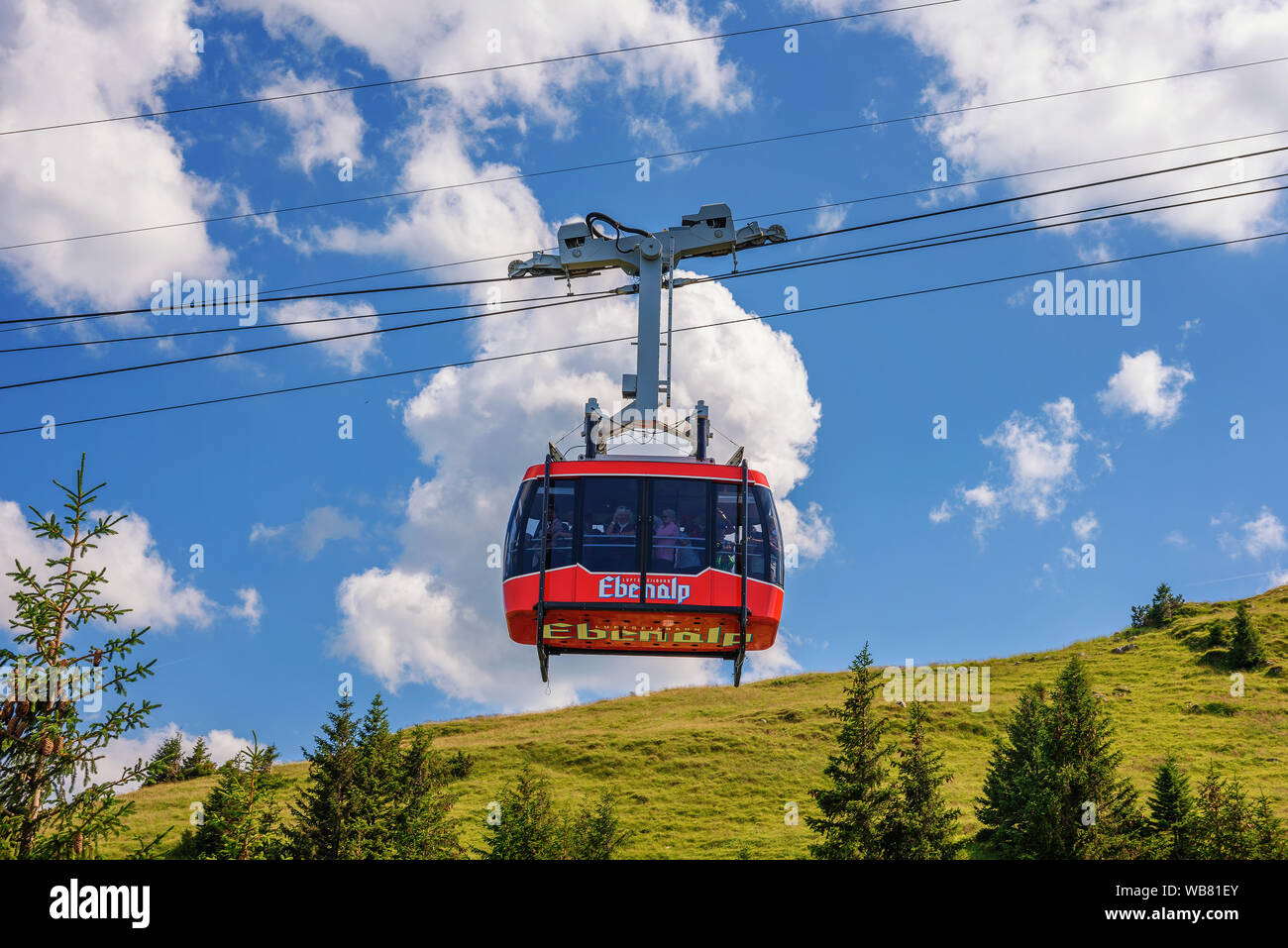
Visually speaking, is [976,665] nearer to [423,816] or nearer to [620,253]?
[423,816]

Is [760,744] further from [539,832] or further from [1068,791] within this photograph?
[1068,791]

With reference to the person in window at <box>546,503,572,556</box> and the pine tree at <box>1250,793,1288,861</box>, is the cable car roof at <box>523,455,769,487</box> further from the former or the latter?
the pine tree at <box>1250,793,1288,861</box>

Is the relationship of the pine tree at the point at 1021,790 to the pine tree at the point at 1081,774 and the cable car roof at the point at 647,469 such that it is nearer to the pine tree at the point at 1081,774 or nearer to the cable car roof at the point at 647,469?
the pine tree at the point at 1081,774

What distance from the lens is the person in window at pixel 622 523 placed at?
1859 centimetres

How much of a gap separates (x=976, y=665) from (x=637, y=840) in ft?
203

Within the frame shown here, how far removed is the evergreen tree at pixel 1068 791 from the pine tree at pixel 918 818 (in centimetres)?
373

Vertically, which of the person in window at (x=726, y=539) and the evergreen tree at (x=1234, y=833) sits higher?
the person in window at (x=726, y=539)

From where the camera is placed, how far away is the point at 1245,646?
109938 mm

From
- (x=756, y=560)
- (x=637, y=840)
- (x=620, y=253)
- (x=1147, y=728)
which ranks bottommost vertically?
(x=637, y=840)

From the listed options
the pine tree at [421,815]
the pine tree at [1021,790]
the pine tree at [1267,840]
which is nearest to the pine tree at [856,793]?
the pine tree at [1021,790]

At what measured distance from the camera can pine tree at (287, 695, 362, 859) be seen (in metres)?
53.2
